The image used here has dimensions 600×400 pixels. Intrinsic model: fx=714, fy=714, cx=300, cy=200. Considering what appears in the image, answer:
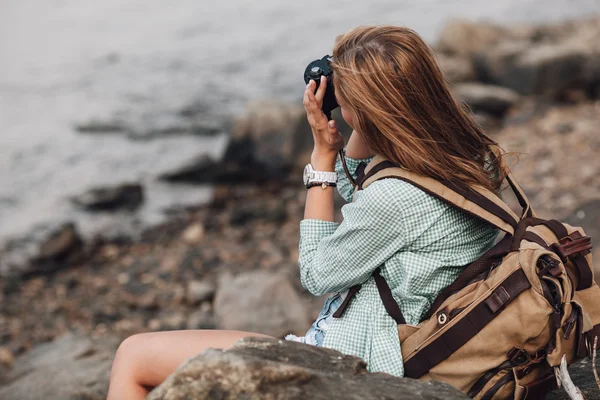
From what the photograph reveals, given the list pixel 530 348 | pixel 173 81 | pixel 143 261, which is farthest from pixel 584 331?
pixel 173 81

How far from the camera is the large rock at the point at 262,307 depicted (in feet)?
17.2

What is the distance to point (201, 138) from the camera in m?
10.2

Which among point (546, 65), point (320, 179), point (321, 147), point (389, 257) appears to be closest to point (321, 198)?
point (320, 179)

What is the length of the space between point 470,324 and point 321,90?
38.6 inches

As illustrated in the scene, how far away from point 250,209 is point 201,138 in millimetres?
2662

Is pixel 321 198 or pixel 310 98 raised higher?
pixel 310 98

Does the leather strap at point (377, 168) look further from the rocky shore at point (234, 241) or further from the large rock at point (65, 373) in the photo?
the large rock at point (65, 373)

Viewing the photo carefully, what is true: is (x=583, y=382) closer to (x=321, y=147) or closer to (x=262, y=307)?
(x=321, y=147)

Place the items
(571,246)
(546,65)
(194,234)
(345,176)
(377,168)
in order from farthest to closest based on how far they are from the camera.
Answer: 1. (546,65)
2. (194,234)
3. (345,176)
4. (377,168)
5. (571,246)

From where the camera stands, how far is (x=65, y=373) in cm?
427

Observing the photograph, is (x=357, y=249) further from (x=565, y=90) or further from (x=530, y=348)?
(x=565, y=90)

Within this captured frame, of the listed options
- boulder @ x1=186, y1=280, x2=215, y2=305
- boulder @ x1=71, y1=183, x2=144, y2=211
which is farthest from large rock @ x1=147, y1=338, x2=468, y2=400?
boulder @ x1=71, y1=183, x2=144, y2=211

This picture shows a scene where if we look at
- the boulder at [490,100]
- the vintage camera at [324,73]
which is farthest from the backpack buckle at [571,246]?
the boulder at [490,100]

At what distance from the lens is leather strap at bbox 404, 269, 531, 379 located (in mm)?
2213
